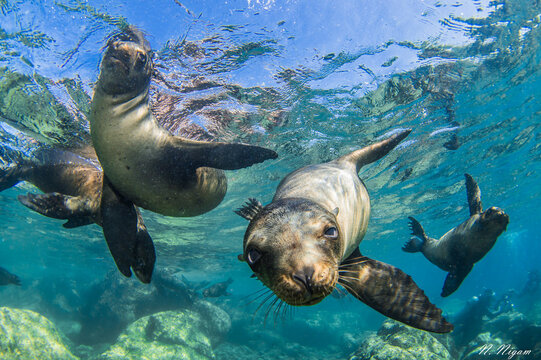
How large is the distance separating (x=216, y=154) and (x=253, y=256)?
1607mm

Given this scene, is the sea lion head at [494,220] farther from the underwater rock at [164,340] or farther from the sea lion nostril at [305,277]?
the underwater rock at [164,340]

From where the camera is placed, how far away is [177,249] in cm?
2100

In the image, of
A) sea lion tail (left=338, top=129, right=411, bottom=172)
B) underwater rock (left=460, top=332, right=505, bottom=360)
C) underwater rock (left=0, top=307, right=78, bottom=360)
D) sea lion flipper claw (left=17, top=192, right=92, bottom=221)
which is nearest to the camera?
sea lion flipper claw (left=17, top=192, right=92, bottom=221)

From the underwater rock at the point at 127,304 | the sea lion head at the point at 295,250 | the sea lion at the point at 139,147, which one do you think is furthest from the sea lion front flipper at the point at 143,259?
the underwater rock at the point at 127,304

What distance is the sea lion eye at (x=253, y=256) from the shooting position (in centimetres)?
170

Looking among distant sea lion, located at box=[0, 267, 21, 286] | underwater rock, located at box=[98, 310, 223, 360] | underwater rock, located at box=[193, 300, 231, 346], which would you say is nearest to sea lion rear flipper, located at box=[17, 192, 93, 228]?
underwater rock, located at box=[98, 310, 223, 360]

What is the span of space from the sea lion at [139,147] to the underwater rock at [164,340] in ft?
32.2

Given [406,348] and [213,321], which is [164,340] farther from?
[406,348]

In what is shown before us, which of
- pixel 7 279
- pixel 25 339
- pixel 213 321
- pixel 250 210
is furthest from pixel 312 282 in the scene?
pixel 213 321

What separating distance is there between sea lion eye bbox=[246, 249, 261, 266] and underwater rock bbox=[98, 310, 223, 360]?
36.3 ft

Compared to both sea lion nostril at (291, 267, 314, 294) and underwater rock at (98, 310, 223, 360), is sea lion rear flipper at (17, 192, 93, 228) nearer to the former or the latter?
sea lion nostril at (291, 267, 314, 294)

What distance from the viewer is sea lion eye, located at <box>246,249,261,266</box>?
1.70 metres

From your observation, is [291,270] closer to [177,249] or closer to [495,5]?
[495,5]

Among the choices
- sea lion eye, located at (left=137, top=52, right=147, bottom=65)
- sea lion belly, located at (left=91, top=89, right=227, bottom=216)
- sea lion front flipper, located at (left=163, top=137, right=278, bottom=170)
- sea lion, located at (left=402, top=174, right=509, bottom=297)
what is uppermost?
sea lion, located at (left=402, top=174, right=509, bottom=297)
